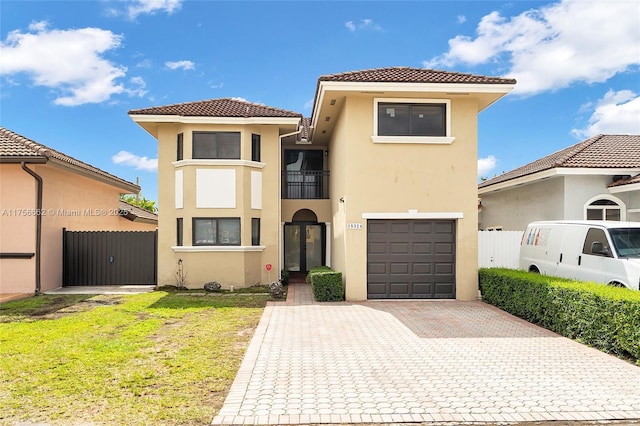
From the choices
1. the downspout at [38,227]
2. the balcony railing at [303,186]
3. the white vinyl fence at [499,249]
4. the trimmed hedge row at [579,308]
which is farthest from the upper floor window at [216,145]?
the trimmed hedge row at [579,308]

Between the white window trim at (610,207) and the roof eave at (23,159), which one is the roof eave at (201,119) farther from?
the white window trim at (610,207)

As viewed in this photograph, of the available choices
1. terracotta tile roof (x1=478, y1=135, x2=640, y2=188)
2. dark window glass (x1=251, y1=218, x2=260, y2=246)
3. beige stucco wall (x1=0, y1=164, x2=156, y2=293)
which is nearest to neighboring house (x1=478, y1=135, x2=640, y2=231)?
terracotta tile roof (x1=478, y1=135, x2=640, y2=188)

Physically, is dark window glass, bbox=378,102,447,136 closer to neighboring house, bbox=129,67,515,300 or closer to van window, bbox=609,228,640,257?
neighboring house, bbox=129,67,515,300

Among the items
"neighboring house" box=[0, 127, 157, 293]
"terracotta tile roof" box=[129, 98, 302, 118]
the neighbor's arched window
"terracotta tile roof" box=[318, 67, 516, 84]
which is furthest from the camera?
the neighbor's arched window

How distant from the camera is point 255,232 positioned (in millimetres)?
15617

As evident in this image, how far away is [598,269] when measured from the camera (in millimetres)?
10070

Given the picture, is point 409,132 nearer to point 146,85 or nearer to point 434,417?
point 434,417

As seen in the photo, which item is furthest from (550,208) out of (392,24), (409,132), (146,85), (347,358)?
(146,85)

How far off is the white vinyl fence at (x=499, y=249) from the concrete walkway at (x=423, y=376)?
422cm

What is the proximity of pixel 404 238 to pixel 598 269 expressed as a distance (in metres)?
4.85

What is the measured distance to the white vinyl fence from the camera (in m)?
13.8

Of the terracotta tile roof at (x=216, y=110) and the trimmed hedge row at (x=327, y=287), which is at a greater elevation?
the terracotta tile roof at (x=216, y=110)

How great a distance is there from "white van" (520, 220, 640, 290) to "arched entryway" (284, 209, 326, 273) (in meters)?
9.32

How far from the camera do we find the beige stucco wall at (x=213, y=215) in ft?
49.3
